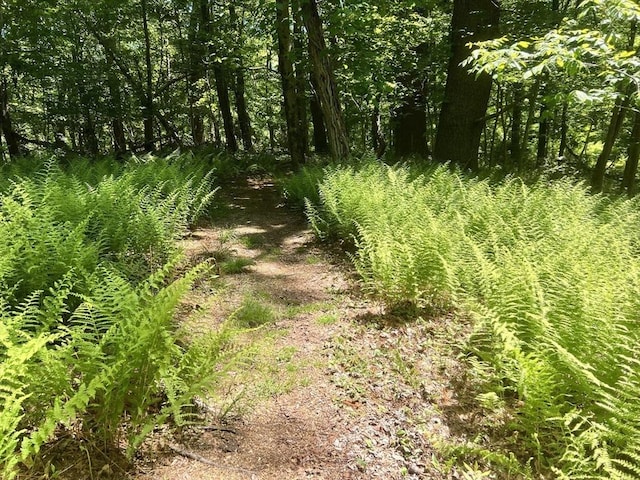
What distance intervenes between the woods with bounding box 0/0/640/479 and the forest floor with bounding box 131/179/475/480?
5.4 inches

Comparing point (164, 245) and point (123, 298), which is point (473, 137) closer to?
point (164, 245)

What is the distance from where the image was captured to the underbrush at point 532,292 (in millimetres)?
2455

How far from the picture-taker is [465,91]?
9.08 metres

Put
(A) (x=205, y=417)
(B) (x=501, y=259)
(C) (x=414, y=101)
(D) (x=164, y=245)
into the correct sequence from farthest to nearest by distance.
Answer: (C) (x=414, y=101)
(D) (x=164, y=245)
(B) (x=501, y=259)
(A) (x=205, y=417)

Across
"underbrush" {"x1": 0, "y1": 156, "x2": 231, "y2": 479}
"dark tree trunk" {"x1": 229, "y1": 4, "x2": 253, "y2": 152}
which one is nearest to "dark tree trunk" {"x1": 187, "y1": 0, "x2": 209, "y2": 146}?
"dark tree trunk" {"x1": 229, "y1": 4, "x2": 253, "y2": 152}

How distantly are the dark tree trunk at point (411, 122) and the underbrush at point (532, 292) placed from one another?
6.17m

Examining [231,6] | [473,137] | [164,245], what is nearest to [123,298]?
[164,245]

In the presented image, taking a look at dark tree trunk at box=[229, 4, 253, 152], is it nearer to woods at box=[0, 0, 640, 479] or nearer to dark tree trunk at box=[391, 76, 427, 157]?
woods at box=[0, 0, 640, 479]

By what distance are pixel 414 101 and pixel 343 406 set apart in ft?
37.3

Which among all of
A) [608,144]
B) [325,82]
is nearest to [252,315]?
[325,82]

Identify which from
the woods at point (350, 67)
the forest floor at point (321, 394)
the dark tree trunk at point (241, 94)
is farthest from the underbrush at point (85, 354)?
the dark tree trunk at point (241, 94)

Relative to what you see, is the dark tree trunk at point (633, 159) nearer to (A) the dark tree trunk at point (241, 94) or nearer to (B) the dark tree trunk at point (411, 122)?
(B) the dark tree trunk at point (411, 122)

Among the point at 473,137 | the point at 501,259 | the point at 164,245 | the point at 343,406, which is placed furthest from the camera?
the point at 473,137

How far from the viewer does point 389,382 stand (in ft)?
10.8
